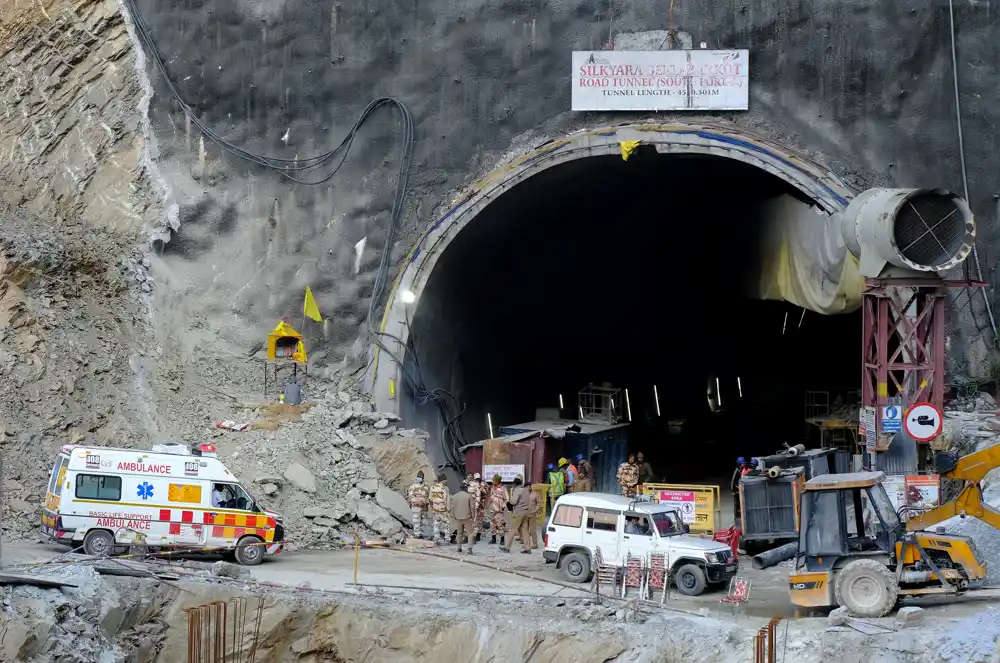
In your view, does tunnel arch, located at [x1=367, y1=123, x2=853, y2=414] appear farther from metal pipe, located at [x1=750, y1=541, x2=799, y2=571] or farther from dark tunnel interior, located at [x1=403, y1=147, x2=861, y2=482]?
metal pipe, located at [x1=750, y1=541, x2=799, y2=571]

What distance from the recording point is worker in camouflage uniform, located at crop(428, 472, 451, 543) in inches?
1004

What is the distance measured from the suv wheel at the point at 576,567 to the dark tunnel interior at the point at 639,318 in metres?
9.79

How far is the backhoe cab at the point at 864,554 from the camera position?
17.4 meters

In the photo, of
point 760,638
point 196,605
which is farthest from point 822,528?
point 196,605

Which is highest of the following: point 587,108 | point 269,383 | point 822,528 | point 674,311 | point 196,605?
point 587,108

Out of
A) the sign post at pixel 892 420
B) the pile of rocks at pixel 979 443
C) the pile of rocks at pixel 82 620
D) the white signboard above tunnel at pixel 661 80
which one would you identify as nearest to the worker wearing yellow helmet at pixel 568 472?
the sign post at pixel 892 420

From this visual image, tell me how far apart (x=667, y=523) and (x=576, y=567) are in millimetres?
1722

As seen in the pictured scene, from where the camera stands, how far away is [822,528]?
59.4 ft

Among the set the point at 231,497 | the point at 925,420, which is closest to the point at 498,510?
the point at 231,497

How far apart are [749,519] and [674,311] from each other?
66.1 feet

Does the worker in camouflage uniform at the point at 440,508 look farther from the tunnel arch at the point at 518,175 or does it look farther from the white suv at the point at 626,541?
the tunnel arch at the point at 518,175

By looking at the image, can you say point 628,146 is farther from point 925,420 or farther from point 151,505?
point 151,505

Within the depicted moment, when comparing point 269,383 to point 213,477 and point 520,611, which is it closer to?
point 213,477

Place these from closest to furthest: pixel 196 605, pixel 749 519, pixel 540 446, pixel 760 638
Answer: pixel 760 638
pixel 196 605
pixel 749 519
pixel 540 446
